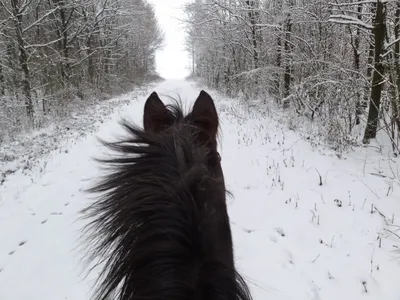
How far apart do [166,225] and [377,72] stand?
20.2 feet

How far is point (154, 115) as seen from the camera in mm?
1428

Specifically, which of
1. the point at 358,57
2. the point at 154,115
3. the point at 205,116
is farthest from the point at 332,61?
the point at 154,115

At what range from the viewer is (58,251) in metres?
2.98

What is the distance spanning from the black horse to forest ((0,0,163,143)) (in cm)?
862

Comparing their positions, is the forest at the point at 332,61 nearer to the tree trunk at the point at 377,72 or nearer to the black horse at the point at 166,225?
the tree trunk at the point at 377,72

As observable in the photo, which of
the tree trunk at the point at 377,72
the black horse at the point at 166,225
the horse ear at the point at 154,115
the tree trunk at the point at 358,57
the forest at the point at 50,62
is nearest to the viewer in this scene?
the black horse at the point at 166,225

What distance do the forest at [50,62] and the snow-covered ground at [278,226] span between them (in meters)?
5.07

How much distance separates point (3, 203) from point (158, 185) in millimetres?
4280

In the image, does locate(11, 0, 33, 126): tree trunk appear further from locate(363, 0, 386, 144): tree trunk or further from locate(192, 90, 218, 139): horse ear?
locate(363, 0, 386, 144): tree trunk

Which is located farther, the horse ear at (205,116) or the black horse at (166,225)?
the horse ear at (205,116)

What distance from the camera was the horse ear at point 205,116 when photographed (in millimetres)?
1440

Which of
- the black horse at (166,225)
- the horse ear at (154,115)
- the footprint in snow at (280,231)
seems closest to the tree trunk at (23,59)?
the footprint in snow at (280,231)

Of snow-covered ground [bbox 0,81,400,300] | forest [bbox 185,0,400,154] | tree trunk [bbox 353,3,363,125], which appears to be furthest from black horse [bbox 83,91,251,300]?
tree trunk [bbox 353,3,363,125]

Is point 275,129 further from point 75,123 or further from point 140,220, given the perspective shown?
point 140,220
